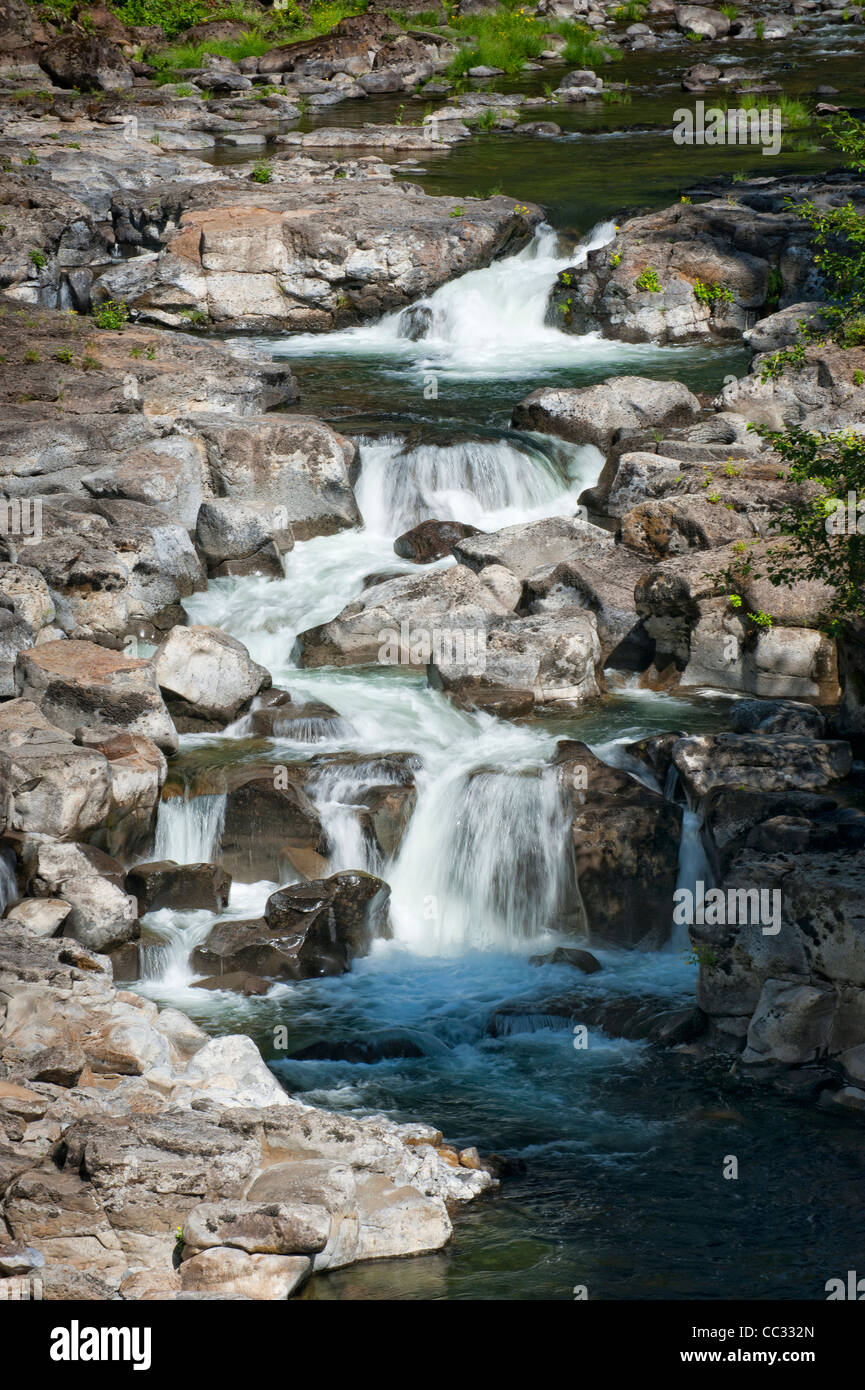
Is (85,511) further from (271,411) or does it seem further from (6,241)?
(6,241)

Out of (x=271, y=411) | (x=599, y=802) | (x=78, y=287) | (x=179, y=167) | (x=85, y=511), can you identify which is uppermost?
(x=179, y=167)

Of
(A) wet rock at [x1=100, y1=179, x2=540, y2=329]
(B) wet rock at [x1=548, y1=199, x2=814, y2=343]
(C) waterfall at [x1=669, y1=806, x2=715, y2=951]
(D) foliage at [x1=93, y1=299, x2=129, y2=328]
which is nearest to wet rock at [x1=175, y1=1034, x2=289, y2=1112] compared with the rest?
(C) waterfall at [x1=669, y1=806, x2=715, y2=951]

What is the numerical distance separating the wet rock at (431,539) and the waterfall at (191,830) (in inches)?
206

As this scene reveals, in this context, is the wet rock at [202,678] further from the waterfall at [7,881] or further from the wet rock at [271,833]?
the waterfall at [7,881]

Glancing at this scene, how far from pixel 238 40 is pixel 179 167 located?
53.5 feet

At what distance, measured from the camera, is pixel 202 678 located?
14.6m

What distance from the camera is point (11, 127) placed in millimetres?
32438

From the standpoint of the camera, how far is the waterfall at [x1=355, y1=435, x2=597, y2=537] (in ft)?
61.0

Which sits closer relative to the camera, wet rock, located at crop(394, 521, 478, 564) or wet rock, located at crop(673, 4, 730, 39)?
wet rock, located at crop(394, 521, 478, 564)

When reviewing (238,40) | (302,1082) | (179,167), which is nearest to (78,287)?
(179,167)

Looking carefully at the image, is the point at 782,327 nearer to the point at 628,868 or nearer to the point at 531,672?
the point at 531,672

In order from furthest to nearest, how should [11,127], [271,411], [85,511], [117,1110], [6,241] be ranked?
[11,127] → [6,241] → [271,411] → [85,511] → [117,1110]

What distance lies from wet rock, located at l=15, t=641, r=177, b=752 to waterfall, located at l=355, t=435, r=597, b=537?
17.5 ft

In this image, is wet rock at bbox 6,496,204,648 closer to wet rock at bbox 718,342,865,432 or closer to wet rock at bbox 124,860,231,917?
wet rock at bbox 124,860,231,917
